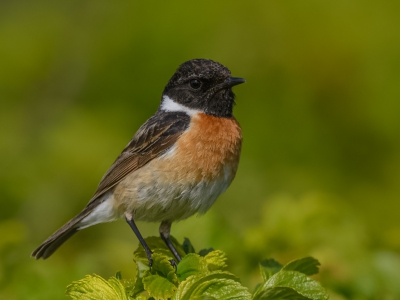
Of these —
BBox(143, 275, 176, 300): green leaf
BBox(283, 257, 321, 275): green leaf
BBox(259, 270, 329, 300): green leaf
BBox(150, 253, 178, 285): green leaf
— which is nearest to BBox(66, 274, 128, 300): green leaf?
BBox(143, 275, 176, 300): green leaf

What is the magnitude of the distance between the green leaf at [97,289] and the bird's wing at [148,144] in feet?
6.14

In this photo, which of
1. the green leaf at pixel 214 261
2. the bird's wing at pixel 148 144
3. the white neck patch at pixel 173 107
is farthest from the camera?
the white neck patch at pixel 173 107

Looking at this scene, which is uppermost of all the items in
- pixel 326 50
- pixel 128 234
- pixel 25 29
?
pixel 25 29

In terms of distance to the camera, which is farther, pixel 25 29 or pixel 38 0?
pixel 38 0

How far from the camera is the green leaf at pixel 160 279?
126 inches

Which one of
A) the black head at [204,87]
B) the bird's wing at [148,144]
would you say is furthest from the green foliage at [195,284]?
the black head at [204,87]

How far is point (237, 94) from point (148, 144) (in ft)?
11.0

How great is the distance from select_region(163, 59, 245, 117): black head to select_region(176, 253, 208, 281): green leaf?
1969 millimetres

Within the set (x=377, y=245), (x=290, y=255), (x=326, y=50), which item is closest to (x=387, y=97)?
(x=326, y=50)

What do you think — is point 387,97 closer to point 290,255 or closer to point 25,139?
point 290,255

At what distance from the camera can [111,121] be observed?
25.2ft

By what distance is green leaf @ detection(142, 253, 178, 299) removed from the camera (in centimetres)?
320

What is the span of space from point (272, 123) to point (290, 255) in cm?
314

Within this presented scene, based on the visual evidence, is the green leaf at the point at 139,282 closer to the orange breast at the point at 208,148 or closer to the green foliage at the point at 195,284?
the green foliage at the point at 195,284
